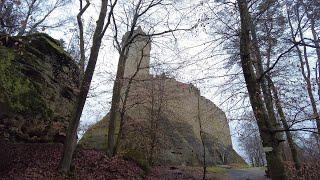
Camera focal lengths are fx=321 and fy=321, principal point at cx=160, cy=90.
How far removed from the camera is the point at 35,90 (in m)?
12.1

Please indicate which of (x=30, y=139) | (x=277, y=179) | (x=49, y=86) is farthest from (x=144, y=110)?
(x=277, y=179)

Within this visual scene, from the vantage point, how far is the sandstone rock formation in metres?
18.0

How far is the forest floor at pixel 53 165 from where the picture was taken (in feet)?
32.0

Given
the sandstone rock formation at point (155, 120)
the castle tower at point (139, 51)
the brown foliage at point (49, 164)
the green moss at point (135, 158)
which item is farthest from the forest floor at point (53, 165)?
the castle tower at point (139, 51)

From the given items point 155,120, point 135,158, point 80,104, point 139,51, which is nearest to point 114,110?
point 135,158

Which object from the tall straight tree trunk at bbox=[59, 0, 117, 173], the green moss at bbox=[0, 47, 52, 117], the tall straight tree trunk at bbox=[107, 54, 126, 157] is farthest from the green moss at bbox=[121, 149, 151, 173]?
the tall straight tree trunk at bbox=[59, 0, 117, 173]

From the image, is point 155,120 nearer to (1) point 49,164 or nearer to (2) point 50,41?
(2) point 50,41

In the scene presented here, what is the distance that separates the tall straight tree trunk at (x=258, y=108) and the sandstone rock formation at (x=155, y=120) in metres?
8.18

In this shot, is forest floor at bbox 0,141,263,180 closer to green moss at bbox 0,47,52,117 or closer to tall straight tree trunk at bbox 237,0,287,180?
green moss at bbox 0,47,52,117

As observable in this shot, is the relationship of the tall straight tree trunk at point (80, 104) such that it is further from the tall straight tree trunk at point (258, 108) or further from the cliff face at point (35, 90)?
the tall straight tree trunk at point (258, 108)

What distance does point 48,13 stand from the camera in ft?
81.3

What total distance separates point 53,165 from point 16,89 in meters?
2.99

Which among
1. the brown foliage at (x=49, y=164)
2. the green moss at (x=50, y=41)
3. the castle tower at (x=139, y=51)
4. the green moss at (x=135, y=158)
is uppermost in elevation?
the castle tower at (x=139, y=51)

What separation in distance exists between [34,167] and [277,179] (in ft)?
24.3
